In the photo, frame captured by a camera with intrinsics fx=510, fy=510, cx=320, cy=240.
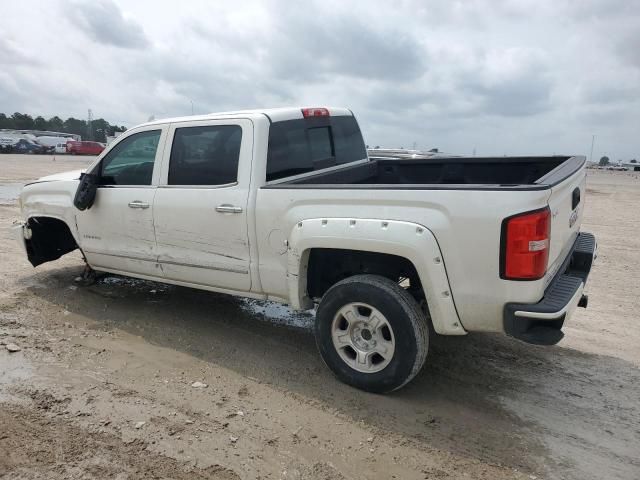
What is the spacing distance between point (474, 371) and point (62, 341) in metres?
3.49

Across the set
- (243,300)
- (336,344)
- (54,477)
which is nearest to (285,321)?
(243,300)

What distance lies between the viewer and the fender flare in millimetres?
3156

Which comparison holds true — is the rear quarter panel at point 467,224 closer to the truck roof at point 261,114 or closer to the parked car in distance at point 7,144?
the truck roof at point 261,114

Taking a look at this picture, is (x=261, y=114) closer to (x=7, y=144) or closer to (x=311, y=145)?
(x=311, y=145)

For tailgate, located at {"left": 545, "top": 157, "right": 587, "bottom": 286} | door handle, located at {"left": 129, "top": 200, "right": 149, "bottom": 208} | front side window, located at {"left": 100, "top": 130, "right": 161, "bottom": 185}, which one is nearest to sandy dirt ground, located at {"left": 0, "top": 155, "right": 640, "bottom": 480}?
tailgate, located at {"left": 545, "top": 157, "right": 587, "bottom": 286}

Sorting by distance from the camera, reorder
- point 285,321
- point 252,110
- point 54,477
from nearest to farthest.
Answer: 1. point 54,477
2. point 252,110
3. point 285,321

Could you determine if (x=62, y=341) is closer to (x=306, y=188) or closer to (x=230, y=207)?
(x=230, y=207)

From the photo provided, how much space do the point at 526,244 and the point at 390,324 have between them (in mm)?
1017

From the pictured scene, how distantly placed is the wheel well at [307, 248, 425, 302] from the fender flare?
0.86 feet

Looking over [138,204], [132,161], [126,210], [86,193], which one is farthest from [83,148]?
[138,204]

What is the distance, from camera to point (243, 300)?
5.68 m

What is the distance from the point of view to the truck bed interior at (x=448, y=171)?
15.5 feet

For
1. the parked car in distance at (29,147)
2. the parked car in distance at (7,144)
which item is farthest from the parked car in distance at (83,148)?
the parked car in distance at (7,144)

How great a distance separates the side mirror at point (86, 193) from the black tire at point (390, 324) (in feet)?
8.99
